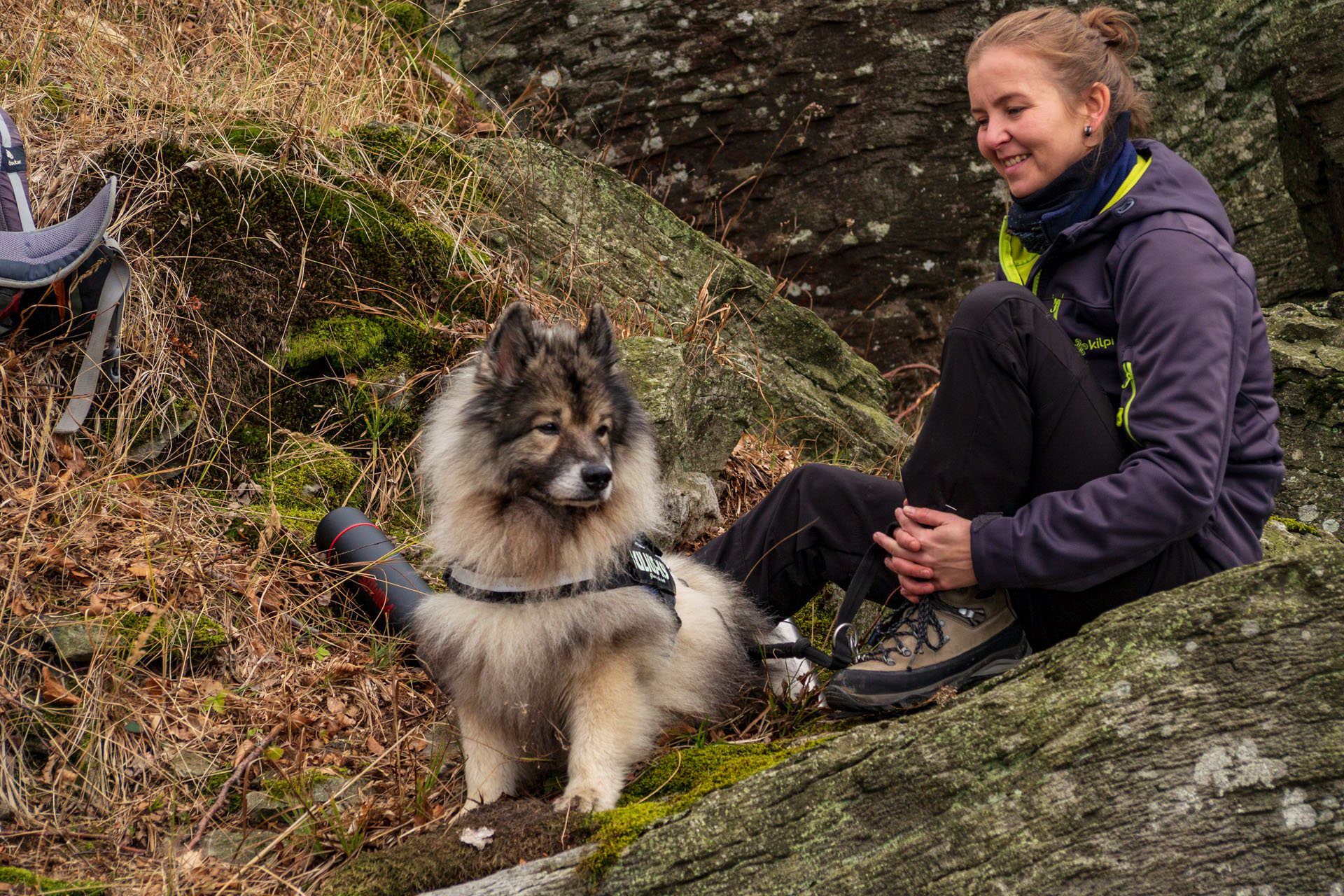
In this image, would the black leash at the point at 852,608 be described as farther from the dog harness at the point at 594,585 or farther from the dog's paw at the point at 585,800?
the dog's paw at the point at 585,800

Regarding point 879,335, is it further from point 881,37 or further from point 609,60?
point 609,60

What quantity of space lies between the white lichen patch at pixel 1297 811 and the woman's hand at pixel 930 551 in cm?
90

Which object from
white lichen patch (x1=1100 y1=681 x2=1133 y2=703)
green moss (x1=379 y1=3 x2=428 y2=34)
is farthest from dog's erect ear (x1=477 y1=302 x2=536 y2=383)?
green moss (x1=379 y1=3 x2=428 y2=34)

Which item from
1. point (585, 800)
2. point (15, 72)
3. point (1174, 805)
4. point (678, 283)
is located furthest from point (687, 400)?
point (15, 72)

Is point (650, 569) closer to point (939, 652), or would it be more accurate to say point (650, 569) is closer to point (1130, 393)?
point (939, 652)

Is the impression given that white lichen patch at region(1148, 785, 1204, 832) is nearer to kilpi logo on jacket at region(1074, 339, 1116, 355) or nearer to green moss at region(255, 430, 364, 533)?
kilpi logo on jacket at region(1074, 339, 1116, 355)

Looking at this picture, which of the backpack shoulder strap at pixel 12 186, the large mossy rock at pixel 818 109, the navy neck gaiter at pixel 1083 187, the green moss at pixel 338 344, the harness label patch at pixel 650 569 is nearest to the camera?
the navy neck gaiter at pixel 1083 187

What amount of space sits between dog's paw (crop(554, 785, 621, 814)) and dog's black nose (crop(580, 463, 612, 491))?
0.86m

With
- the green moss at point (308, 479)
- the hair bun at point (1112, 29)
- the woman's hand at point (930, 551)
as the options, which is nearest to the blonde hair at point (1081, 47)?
the hair bun at point (1112, 29)

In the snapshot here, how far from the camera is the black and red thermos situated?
12.1 feet

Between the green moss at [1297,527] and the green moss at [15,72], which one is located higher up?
the green moss at [15,72]

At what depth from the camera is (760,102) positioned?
20.7 ft

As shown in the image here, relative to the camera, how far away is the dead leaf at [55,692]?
10.1 ft

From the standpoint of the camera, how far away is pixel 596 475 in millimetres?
2883
